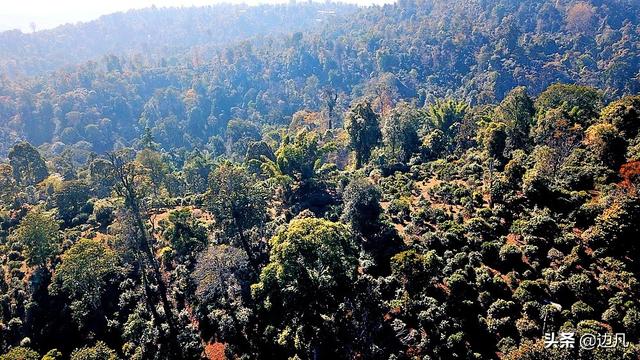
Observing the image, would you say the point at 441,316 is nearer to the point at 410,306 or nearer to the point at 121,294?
the point at 410,306

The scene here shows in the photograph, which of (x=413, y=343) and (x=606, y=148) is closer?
(x=413, y=343)

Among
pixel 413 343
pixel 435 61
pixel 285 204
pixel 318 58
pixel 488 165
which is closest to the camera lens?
pixel 413 343

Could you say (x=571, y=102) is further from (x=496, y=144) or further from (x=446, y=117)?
(x=446, y=117)

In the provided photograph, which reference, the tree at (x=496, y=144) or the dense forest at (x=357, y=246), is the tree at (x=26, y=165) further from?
the tree at (x=496, y=144)

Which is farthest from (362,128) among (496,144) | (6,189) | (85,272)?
(6,189)

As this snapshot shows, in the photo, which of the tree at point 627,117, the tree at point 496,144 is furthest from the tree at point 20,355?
the tree at point 627,117

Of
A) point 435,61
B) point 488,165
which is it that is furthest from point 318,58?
point 488,165
